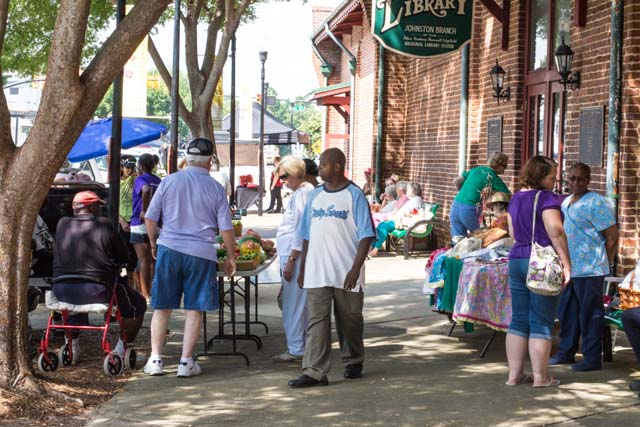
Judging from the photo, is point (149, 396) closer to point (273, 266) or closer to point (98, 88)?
point (98, 88)

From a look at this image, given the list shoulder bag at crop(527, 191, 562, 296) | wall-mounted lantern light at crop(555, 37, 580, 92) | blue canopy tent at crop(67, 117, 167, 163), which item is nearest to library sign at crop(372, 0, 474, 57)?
wall-mounted lantern light at crop(555, 37, 580, 92)

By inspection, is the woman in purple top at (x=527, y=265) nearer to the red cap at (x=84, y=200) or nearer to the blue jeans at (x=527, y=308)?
the blue jeans at (x=527, y=308)

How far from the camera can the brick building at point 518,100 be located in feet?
37.7

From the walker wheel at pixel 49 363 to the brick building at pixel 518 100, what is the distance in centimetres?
595

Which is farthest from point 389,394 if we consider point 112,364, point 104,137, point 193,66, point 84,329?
point 193,66

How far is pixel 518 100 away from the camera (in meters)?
15.4

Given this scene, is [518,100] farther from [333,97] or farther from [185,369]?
[333,97]

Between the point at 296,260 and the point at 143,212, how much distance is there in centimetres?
401

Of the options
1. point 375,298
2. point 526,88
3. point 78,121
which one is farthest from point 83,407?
point 526,88

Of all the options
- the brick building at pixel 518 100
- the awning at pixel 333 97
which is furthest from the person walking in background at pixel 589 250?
the awning at pixel 333 97

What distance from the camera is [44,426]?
23.4 ft

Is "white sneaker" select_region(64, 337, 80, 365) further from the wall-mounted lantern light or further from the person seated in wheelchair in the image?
the wall-mounted lantern light

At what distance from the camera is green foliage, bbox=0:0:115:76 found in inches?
953

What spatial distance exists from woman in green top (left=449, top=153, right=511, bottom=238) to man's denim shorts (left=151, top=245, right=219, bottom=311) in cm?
538
